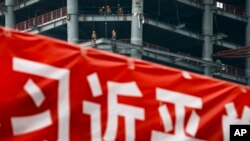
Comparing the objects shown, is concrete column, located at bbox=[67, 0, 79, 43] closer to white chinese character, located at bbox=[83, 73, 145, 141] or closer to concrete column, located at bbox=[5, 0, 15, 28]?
concrete column, located at bbox=[5, 0, 15, 28]

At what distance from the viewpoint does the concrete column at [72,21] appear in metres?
65.1

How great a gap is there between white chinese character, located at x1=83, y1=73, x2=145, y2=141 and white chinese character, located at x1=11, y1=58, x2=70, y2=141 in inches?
5.1

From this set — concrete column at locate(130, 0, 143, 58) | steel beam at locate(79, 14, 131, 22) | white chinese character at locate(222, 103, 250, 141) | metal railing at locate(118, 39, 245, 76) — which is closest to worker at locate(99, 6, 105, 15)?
steel beam at locate(79, 14, 131, 22)

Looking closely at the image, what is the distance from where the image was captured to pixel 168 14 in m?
75.8

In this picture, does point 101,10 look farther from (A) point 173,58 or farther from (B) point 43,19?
(A) point 173,58

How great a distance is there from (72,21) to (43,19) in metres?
7.57

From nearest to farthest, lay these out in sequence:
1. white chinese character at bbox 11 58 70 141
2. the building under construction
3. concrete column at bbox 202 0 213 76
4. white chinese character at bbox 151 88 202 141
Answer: white chinese character at bbox 11 58 70 141 < white chinese character at bbox 151 88 202 141 < the building under construction < concrete column at bbox 202 0 213 76

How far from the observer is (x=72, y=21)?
65.6m

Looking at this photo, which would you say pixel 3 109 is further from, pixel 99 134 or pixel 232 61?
pixel 232 61

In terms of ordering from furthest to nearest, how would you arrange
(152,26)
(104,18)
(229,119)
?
(152,26)
(104,18)
(229,119)

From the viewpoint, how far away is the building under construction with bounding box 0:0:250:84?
65625 mm

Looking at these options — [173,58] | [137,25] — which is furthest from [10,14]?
[173,58]

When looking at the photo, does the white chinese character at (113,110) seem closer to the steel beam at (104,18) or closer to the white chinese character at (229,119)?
the white chinese character at (229,119)

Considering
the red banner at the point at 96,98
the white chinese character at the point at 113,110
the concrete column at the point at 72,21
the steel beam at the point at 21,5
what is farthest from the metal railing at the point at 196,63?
the white chinese character at the point at 113,110
